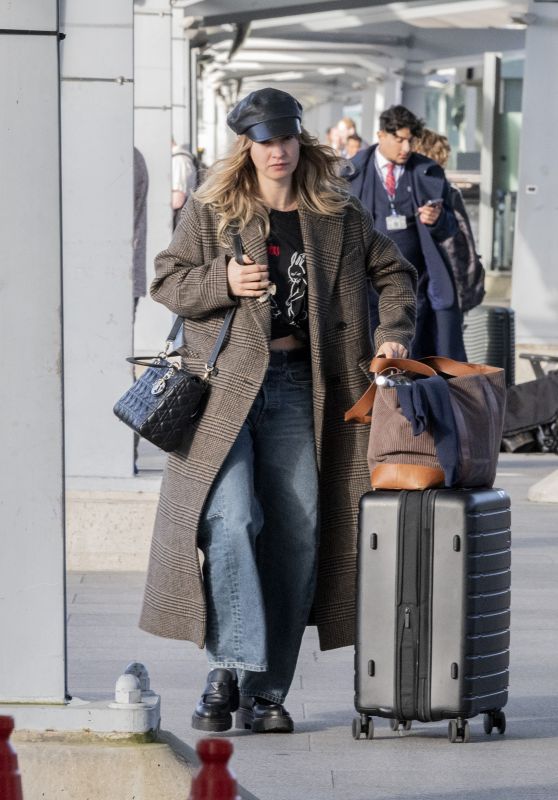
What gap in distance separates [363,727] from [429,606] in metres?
0.40

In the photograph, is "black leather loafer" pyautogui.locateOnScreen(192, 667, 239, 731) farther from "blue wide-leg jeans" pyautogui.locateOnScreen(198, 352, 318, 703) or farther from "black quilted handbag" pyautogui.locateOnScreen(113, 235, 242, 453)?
"black quilted handbag" pyautogui.locateOnScreen(113, 235, 242, 453)

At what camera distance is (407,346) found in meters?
5.31

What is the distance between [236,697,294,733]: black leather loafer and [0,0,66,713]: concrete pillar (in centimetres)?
113

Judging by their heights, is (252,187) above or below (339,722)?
above

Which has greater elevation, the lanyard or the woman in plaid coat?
the lanyard

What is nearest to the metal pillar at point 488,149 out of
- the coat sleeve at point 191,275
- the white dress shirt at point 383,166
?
the white dress shirt at point 383,166

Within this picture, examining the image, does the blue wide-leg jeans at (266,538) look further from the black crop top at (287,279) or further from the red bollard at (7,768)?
the red bollard at (7,768)

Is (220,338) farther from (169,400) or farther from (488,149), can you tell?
(488,149)

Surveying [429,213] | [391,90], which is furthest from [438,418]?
[391,90]

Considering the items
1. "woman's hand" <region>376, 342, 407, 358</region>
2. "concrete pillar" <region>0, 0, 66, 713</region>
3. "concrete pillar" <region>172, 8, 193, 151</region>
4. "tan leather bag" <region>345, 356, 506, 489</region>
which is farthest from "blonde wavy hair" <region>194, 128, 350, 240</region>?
"concrete pillar" <region>172, 8, 193, 151</region>

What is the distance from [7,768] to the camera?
2.98m

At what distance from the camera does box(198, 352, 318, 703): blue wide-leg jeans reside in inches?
201

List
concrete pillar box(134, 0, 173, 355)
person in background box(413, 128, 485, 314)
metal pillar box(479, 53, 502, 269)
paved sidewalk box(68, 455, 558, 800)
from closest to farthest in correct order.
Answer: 1. paved sidewalk box(68, 455, 558, 800)
2. person in background box(413, 128, 485, 314)
3. concrete pillar box(134, 0, 173, 355)
4. metal pillar box(479, 53, 502, 269)

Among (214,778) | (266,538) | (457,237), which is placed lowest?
(266,538)
